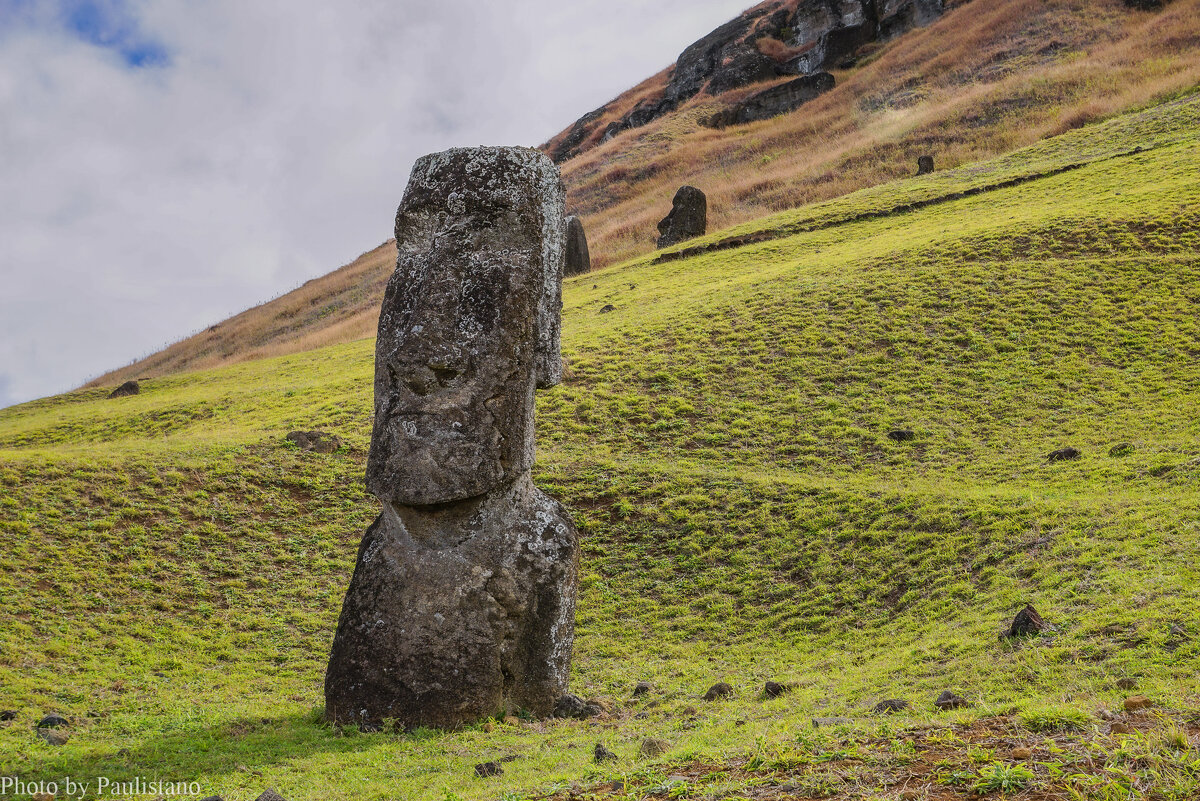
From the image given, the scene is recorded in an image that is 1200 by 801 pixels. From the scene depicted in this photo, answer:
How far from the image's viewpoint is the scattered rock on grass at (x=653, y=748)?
21.1 ft

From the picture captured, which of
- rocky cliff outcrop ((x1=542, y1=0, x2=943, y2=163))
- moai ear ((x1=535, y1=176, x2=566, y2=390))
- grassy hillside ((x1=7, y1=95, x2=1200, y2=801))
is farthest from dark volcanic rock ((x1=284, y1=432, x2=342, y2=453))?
rocky cliff outcrop ((x1=542, y1=0, x2=943, y2=163))

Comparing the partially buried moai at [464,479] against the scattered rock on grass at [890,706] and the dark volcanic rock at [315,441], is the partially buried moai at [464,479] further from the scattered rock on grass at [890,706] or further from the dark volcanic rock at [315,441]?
the dark volcanic rock at [315,441]

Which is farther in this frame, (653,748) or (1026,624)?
(1026,624)

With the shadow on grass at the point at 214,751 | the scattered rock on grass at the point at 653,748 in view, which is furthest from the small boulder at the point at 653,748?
the shadow on grass at the point at 214,751

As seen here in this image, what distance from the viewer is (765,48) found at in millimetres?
82500

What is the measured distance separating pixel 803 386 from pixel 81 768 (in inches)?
629

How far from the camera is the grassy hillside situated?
21.6ft

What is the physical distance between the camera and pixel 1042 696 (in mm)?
6898

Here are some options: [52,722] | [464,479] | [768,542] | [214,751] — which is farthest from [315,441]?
[214,751]

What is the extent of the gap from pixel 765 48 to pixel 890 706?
8307 centimetres

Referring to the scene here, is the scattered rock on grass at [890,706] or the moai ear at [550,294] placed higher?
the moai ear at [550,294]

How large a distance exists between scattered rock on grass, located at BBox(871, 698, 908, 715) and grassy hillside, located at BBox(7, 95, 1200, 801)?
0.34ft

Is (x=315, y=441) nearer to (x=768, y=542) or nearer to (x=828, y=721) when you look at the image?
(x=768, y=542)

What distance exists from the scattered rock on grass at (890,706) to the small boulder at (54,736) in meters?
6.81
